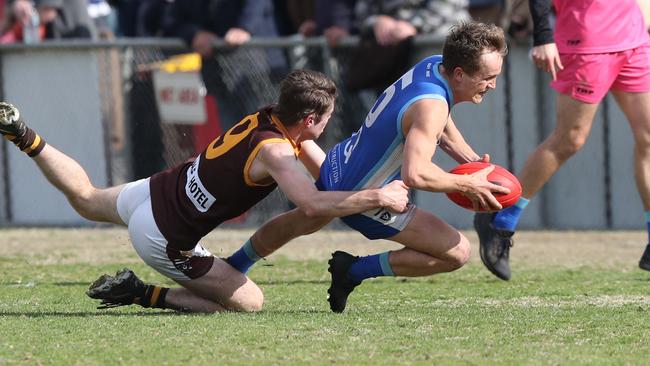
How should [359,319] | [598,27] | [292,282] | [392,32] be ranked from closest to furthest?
[359,319] → [598,27] → [292,282] → [392,32]

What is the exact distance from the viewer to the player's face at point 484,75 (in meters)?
6.39

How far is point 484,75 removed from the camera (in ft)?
21.0

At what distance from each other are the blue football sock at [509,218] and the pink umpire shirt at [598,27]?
947 millimetres

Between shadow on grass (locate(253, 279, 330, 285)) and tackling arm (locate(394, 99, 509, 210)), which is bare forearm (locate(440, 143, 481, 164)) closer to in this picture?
tackling arm (locate(394, 99, 509, 210))

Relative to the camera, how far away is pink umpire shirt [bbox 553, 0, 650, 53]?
26.0 ft

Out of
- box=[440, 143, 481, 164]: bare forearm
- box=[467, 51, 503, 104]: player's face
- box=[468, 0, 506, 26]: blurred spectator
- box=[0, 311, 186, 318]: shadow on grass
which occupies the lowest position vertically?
box=[0, 311, 186, 318]: shadow on grass

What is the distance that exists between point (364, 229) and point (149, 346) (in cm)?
146

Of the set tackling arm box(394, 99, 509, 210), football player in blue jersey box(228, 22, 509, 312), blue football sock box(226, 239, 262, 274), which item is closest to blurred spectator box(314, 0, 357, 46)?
blue football sock box(226, 239, 262, 274)

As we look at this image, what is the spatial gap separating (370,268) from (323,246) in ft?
11.5

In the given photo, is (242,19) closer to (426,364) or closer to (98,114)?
(98,114)

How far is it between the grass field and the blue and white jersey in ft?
2.19

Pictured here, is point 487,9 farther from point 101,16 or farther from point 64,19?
point 101,16

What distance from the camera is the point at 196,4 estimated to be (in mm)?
12117

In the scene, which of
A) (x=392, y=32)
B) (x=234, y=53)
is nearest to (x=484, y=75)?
(x=392, y=32)
